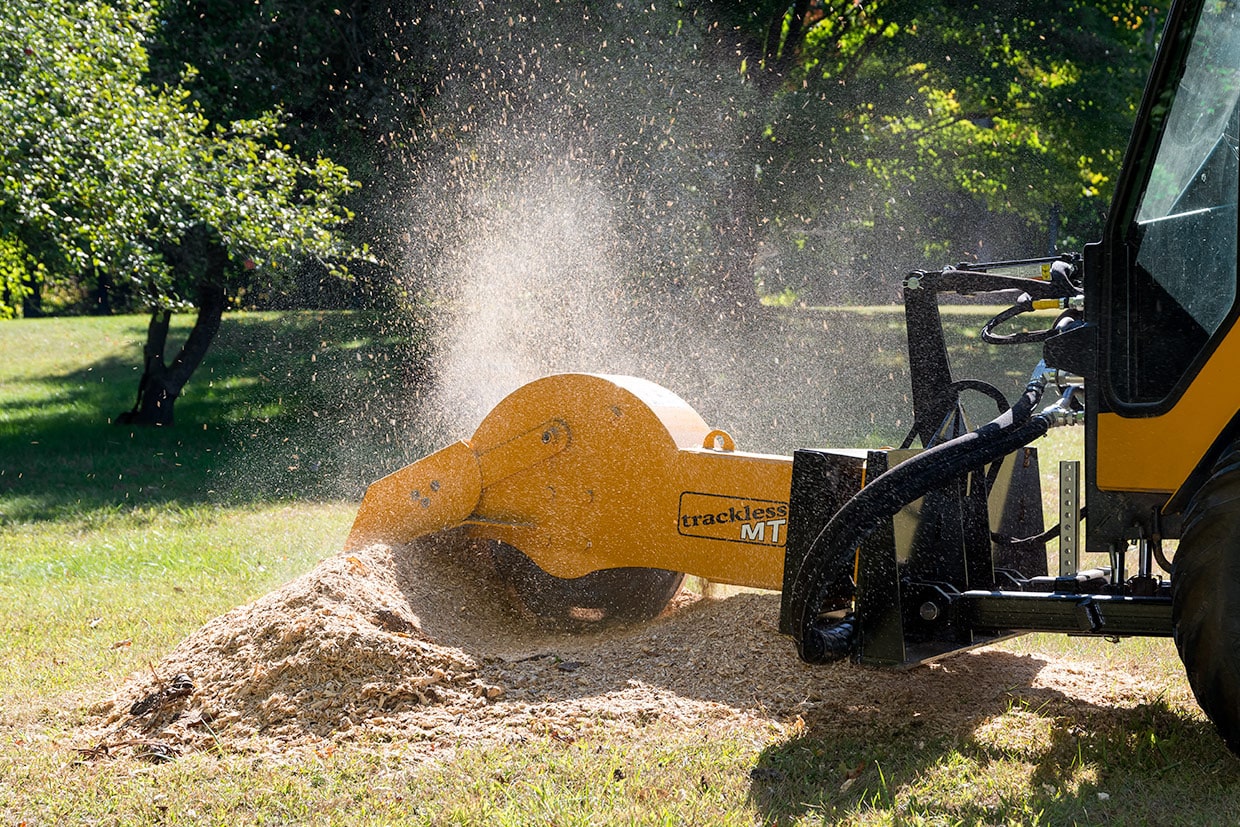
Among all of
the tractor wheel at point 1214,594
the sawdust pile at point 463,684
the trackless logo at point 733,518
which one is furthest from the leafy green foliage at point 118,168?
the tractor wheel at point 1214,594

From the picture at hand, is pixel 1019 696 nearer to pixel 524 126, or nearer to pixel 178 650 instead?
pixel 178 650

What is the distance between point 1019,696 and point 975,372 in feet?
43.8

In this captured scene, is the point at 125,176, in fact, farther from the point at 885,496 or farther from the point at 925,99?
the point at 925,99

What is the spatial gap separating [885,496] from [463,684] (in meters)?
1.62

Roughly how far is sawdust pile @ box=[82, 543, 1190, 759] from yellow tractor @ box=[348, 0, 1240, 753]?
33cm

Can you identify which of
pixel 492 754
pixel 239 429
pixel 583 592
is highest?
pixel 583 592

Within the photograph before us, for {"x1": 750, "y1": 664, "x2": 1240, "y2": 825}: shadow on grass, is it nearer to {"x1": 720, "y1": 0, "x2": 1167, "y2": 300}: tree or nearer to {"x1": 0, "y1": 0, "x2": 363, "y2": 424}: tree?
{"x1": 0, "y1": 0, "x2": 363, "y2": 424}: tree

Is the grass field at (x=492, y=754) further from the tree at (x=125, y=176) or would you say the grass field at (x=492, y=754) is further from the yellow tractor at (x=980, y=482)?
the tree at (x=125, y=176)

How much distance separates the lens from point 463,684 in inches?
163

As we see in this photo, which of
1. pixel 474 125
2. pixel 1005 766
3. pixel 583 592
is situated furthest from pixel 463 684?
pixel 474 125

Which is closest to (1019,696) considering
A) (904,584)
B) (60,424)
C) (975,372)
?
(904,584)

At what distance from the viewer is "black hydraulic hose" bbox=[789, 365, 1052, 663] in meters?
3.45

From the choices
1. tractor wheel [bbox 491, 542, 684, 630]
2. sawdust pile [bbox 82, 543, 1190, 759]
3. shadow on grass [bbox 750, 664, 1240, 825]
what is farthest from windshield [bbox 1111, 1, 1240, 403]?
tractor wheel [bbox 491, 542, 684, 630]

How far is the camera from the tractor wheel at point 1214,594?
2945mm
